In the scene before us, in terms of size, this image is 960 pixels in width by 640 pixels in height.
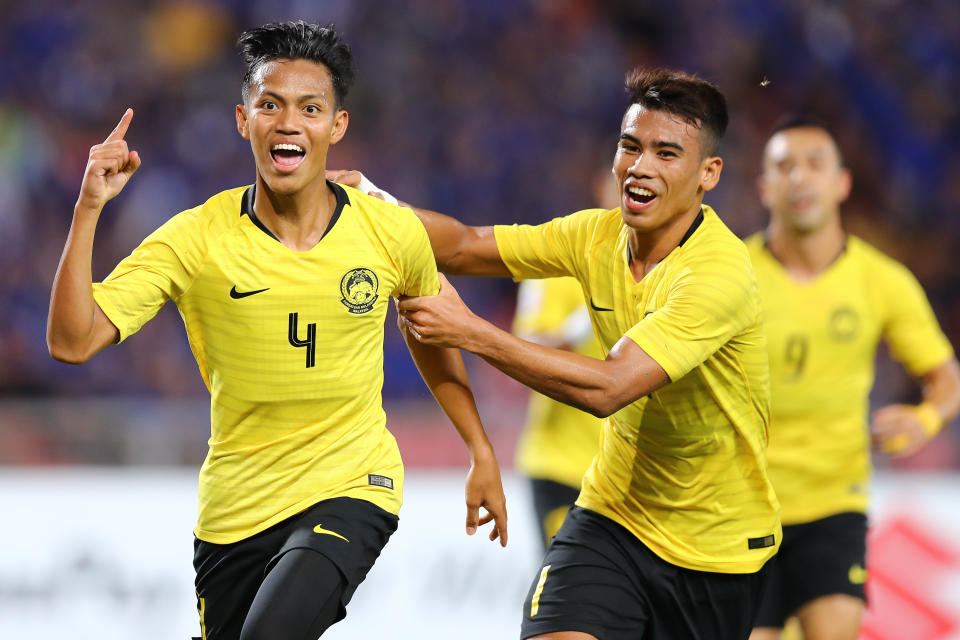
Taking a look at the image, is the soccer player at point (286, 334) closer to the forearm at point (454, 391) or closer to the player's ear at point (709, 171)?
the forearm at point (454, 391)

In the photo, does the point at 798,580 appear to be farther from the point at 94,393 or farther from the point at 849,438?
the point at 94,393

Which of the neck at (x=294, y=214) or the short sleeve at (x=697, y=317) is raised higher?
the neck at (x=294, y=214)

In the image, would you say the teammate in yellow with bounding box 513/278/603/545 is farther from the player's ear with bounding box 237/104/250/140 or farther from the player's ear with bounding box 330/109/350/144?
the player's ear with bounding box 237/104/250/140

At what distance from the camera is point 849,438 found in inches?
206

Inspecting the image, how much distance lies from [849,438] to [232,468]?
8.92 ft

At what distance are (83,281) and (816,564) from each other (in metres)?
3.14

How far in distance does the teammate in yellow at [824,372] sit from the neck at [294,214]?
2.30m

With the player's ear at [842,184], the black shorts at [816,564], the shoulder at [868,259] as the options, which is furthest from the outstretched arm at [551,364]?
the player's ear at [842,184]

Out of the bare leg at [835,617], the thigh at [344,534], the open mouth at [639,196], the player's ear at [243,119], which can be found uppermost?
the player's ear at [243,119]

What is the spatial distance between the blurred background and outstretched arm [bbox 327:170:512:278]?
476 cm

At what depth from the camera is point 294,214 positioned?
12.4ft

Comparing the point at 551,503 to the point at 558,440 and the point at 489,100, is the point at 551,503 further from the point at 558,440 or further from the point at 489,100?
the point at 489,100

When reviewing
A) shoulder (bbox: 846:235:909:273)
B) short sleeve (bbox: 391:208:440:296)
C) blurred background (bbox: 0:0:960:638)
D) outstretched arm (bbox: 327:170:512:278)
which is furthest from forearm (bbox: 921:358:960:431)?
blurred background (bbox: 0:0:960:638)

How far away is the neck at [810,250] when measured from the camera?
546 centimetres
